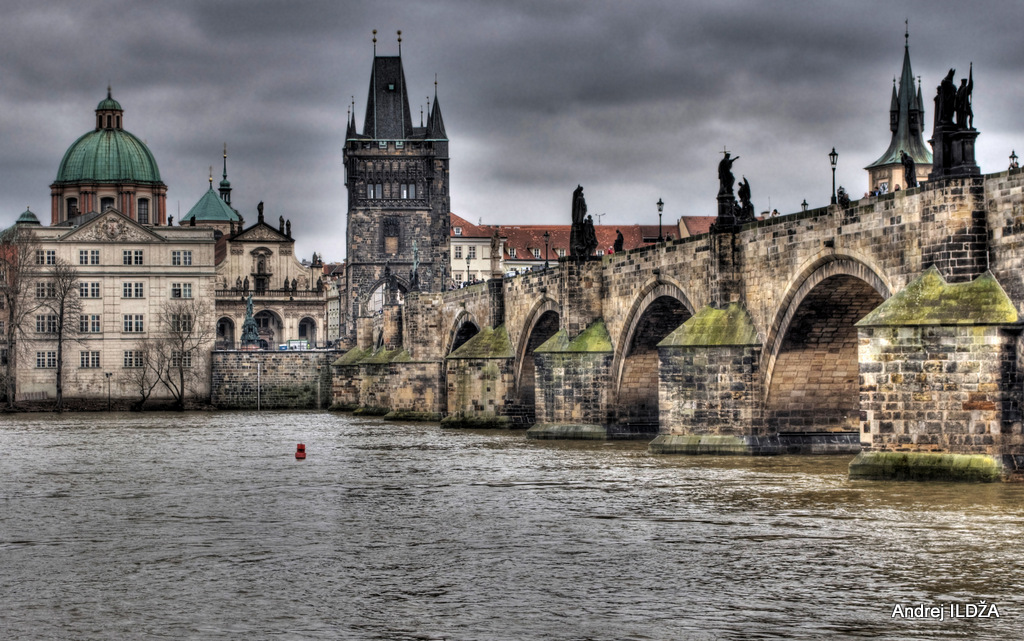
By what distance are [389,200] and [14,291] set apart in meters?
40.7

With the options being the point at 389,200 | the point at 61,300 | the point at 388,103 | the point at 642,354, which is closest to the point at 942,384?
the point at 642,354

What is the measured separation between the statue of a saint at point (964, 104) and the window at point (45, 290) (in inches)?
2915

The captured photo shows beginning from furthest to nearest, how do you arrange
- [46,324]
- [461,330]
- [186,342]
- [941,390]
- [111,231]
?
[111,231]
[186,342]
[46,324]
[461,330]
[941,390]

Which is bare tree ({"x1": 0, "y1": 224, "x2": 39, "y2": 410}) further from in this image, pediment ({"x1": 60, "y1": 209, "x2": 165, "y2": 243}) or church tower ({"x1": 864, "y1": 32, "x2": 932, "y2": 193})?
church tower ({"x1": 864, "y1": 32, "x2": 932, "y2": 193})

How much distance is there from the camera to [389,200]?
119 meters

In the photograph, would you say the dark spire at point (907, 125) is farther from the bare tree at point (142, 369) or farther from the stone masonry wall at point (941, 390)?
the stone masonry wall at point (941, 390)

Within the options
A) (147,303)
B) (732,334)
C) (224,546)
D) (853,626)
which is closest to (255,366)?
(147,303)

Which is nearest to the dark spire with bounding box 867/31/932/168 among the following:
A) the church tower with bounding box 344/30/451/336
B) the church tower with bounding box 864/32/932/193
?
the church tower with bounding box 864/32/932/193

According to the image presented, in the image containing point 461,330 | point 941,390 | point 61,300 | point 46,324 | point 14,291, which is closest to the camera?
point 941,390

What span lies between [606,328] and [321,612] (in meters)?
28.7

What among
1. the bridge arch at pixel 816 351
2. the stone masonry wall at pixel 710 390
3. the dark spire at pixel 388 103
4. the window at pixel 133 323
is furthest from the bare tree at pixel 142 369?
the bridge arch at pixel 816 351

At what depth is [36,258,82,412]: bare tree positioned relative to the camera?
289 feet

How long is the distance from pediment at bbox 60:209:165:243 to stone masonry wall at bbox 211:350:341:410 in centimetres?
942

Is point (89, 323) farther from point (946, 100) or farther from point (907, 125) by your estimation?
point (946, 100)
